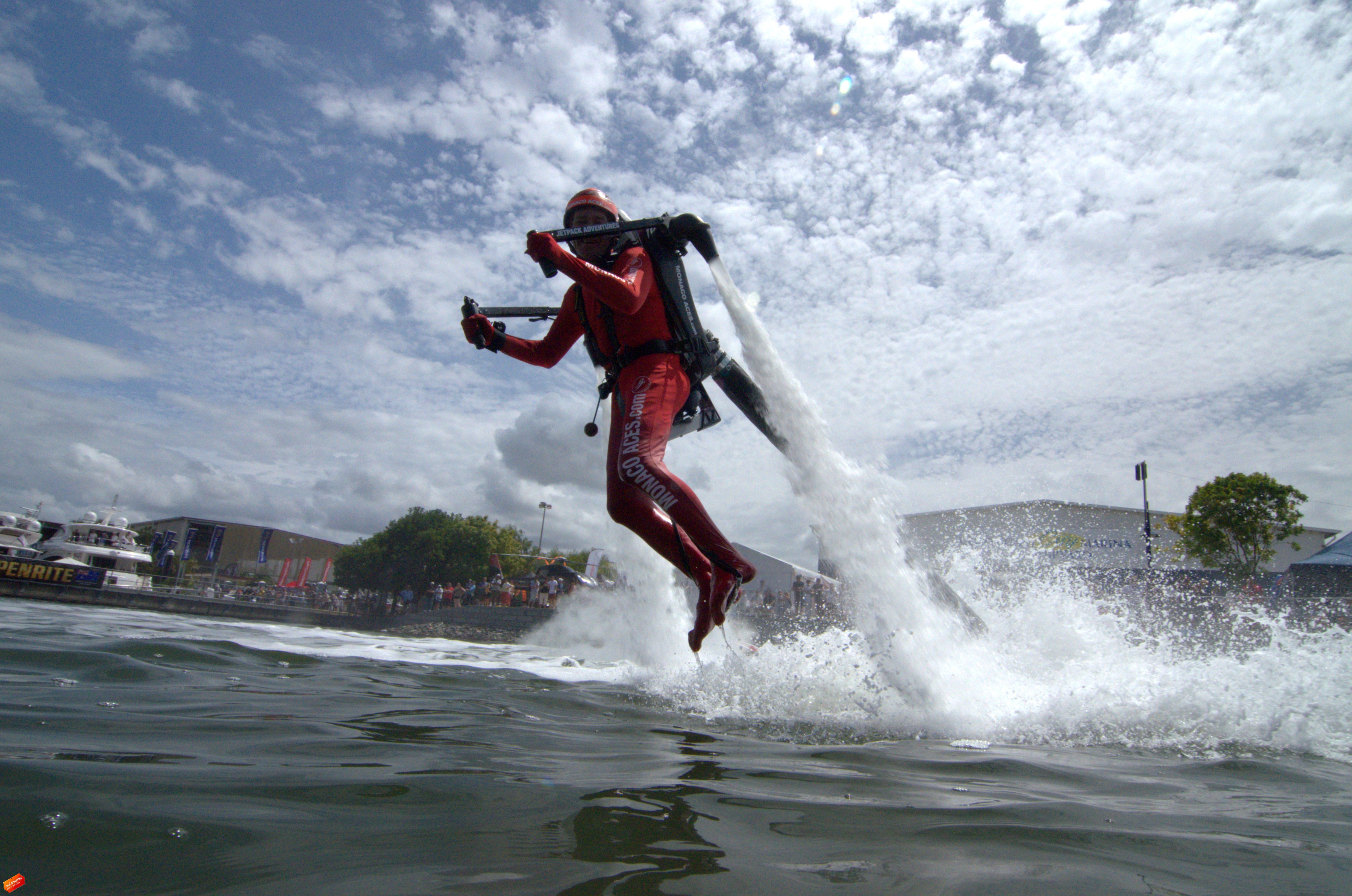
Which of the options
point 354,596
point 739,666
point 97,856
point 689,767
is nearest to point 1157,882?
point 689,767

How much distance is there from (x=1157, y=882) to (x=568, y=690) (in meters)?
3.20

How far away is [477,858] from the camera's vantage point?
1111 mm

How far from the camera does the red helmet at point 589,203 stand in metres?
4.07

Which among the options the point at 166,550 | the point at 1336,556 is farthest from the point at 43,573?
the point at 1336,556

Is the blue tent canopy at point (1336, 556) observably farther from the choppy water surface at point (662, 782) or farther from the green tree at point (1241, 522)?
the choppy water surface at point (662, 782)

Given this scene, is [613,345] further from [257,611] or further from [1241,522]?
[1241,522]

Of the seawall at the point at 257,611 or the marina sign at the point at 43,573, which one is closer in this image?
the marina sign at the point at 43,573

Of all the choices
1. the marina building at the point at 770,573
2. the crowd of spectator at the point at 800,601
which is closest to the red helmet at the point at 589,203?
the crowd of spectator at the point at 800,601

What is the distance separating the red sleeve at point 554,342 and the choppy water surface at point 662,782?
1.99 metres

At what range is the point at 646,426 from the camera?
11.8 feet

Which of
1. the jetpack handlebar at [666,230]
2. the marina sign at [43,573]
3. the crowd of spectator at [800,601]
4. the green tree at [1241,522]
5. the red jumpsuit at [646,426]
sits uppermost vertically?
the green tree at [1241,522]

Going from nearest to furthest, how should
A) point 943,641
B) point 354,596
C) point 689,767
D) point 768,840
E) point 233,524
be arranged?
1. point 768,840
2. point 689,767
3. point 943,641
4. point 354,596
5. point 233,524

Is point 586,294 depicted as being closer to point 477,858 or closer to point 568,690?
point 568,690

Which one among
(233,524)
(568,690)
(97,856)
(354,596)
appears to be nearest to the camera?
(97,856)
